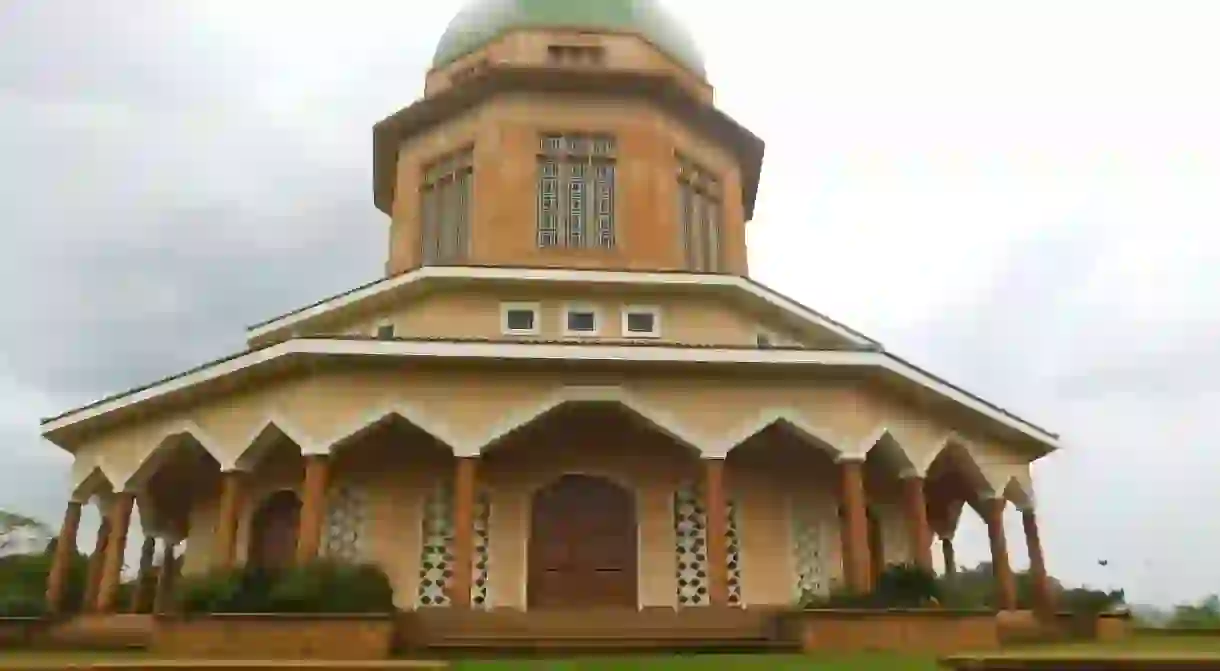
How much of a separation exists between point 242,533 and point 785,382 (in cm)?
988

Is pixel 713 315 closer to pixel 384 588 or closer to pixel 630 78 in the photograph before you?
pixel 630 78

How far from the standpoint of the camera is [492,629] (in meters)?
14.1

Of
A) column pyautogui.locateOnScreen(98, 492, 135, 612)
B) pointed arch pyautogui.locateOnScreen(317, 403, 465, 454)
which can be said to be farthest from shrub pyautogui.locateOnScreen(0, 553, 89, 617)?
pointed arch pyautogui.locateOnScreen(317, 403, 465, 454)

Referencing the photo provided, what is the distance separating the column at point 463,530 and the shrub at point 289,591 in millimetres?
1200

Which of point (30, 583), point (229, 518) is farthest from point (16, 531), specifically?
point (229, 518)

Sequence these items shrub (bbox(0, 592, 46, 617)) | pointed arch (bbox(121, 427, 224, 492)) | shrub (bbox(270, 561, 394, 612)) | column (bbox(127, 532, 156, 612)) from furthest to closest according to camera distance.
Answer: column (bbox(127, 532, 156, 612))
pointed arch (bbox(121, 427, 224, 492))
shrub (bbox(0, 592, 46, 617))
shrub (bbox(270, 561, 394, 612))

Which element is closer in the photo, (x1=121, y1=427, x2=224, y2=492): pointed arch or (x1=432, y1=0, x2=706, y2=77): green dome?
(x1=121, y1=427, x2=224, y2=492): pointed arch

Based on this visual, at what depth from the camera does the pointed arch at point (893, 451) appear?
16812 millimetres

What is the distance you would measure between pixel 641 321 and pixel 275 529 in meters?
7.56

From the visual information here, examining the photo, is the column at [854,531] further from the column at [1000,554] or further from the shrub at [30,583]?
the shrub at [30,583]

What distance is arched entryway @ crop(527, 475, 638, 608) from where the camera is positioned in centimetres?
1675

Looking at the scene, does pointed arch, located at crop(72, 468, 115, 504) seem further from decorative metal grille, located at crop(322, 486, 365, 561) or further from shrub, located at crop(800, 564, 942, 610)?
shrub, located at crop(800, 564, 942, 610)

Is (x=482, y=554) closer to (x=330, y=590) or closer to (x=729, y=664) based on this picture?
(x=330, y=590)

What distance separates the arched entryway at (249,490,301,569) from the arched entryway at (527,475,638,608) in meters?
4.42
